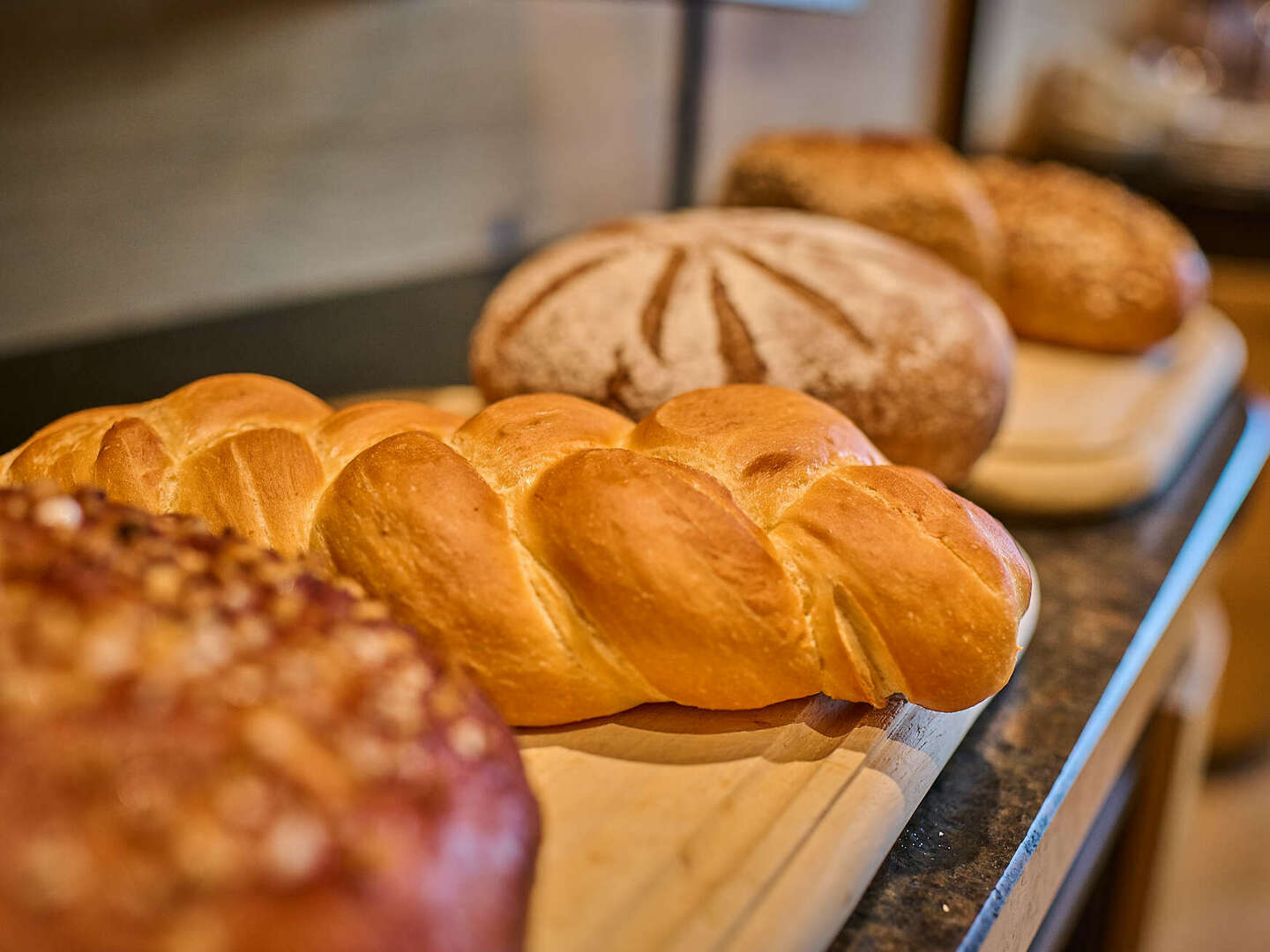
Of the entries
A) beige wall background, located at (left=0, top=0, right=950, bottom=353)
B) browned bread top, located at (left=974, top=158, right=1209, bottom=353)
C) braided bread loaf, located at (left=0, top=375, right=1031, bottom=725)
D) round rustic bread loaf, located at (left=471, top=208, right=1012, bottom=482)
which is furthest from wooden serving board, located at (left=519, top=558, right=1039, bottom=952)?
browned bread top, located at (left=974, top=158, right=1209, bottom=353)

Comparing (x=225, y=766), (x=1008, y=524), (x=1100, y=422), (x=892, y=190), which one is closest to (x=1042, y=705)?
(x=1008, y=524)

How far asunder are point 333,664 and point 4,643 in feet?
0.38

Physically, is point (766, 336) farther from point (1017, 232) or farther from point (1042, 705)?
point (1017, 232)

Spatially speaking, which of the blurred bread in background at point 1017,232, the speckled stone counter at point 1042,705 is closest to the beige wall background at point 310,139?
the blurred bread in background at point 1017,232

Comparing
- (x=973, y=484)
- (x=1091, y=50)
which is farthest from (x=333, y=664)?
(x=1091, y=50)

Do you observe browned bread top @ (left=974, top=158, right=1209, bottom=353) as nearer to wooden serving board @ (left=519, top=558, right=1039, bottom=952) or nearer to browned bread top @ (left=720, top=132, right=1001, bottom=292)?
browned bread top @ (left=720, top=132, right=1001, bottom=292)

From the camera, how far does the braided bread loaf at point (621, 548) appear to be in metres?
0.56

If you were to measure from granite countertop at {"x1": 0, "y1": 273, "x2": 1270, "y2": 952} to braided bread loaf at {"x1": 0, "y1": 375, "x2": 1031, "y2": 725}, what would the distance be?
116 millimetres

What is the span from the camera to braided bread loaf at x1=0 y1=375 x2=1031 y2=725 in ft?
1.85

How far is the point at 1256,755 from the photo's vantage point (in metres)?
2.30

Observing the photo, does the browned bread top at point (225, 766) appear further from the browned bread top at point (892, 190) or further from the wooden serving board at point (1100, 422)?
the browned bread top at point (892, 190)

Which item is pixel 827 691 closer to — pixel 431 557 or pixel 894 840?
pixel 894 840

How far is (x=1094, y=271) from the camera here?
145 cm

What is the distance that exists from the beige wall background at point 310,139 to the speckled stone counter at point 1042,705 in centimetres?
100
